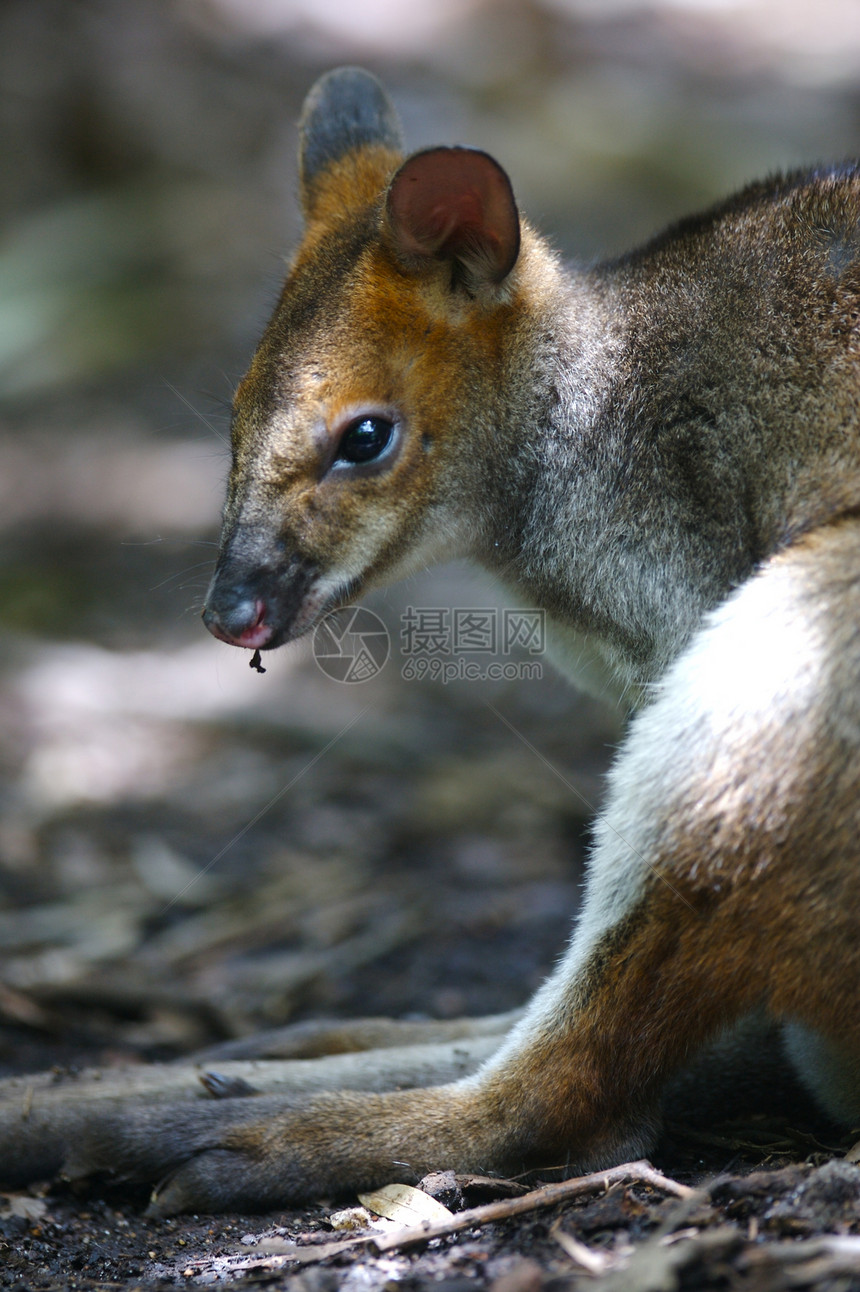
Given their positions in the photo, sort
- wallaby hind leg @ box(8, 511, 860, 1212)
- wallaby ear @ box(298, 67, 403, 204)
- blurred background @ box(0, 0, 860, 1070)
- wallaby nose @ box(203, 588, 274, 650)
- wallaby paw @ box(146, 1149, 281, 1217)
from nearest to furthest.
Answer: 1. wallaby hind leg @ box(8, 511, 860, 1212)
2. wallaby paw @ box(146, 1149, 281, 1217)
3. wallaby nose @ box(203, 588, 274, 650)
4. wallaby ear @ box(298, 67, 403, 204)
5. blurred background @ box(0, 0, 860, 1070)

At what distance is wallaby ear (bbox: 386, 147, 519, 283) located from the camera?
3701 mm

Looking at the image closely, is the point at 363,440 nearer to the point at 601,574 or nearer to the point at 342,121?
the point at 601,574

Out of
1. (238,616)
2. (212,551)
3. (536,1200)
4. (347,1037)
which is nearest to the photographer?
(536,1200)

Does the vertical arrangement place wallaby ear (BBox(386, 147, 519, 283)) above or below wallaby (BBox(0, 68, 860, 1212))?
above

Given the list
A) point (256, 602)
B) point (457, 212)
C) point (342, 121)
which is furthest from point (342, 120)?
point (256, 602)

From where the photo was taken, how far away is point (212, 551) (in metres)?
8.40

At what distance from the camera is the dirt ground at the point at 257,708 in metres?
3.18

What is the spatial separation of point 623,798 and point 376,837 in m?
3.11

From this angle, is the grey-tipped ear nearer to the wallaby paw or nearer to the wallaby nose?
the wallaby nose

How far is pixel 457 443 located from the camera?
162 inches

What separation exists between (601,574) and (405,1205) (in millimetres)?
1884

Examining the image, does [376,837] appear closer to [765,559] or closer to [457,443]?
[457,443]

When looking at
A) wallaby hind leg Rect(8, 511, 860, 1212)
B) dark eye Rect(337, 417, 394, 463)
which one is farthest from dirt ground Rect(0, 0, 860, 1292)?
dark eye Rect(337, 417, 394, 463)

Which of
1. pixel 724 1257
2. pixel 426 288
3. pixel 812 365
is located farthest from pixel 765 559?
pixel 724 1257
